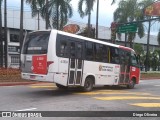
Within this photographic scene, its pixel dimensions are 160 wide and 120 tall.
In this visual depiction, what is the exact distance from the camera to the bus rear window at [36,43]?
15.9 metres

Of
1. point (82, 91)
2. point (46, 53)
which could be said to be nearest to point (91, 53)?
point (82, 91)

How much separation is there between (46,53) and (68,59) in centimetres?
121

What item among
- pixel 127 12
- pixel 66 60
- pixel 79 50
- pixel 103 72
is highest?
pixel 127 12

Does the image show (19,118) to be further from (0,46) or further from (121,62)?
(0,46)

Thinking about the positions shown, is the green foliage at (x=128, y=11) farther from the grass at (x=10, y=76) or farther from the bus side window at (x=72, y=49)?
the bus side window at (x=72, y=49)

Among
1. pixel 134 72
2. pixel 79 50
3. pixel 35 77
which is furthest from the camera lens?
pixel 134 72

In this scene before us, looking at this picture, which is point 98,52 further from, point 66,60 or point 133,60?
point 133,60

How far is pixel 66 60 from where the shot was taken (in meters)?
16.2

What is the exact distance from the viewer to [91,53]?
18.1 metres

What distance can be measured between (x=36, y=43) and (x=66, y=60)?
64.9 inches

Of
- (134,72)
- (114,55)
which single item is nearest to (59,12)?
(134,72)

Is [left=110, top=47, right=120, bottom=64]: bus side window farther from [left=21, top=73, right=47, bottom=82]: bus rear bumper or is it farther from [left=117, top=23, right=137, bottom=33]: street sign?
[left=117, top=23, right=137, bottom=33]: street sign

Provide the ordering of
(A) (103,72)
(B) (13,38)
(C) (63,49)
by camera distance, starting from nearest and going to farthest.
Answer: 1. (C) (63,49)
2. (A) (103,72)
3. (B) (13,38)

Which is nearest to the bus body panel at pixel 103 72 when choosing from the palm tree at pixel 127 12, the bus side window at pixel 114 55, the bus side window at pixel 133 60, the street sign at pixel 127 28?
the bus side window at pixel 114 55
